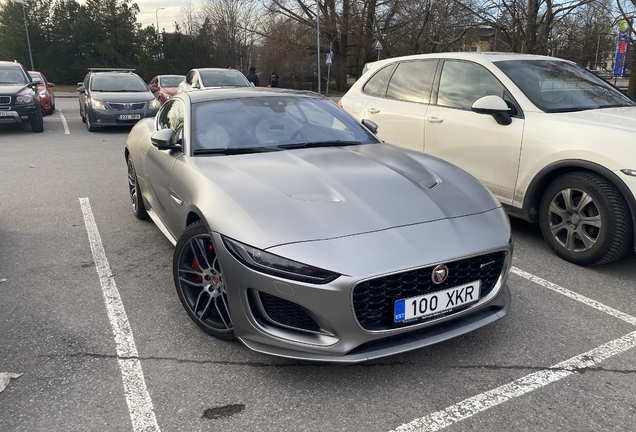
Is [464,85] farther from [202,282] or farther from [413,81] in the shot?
[202,282]

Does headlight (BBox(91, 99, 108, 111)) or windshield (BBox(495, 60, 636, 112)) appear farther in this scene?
headlight (BBox(91, 99, 108, 111))

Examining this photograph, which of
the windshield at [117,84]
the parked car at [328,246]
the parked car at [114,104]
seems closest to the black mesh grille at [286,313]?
the parked car at [328,246]

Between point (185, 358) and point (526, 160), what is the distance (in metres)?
3.20

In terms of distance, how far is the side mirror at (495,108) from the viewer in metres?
4.44

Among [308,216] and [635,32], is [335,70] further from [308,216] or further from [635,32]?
[308,216]

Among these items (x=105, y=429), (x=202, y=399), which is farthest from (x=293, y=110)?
(x=105, y=429)

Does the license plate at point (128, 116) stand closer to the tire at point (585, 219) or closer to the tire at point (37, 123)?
the tire at point (37, 123)

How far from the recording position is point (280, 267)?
240cm

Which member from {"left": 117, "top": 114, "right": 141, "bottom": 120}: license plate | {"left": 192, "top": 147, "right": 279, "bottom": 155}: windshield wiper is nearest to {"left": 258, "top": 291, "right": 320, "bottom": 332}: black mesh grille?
{"left": 192, "top": 147, "right": 279, "bottom": 155}: windshield wiper

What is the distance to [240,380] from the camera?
2.64m

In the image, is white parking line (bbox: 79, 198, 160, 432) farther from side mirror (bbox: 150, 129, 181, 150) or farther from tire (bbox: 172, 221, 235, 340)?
side mirror (bbox: 150, 129, 181, 150)

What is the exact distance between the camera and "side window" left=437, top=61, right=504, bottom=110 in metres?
4.90

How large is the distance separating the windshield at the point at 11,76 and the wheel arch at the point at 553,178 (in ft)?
41.3

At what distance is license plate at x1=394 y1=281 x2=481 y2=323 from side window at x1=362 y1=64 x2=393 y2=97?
398cm
